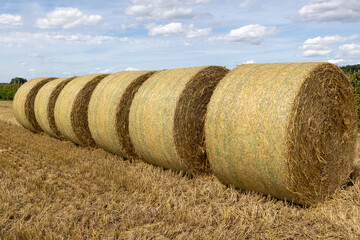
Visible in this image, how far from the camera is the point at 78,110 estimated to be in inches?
337

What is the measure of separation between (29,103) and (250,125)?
9103 mm

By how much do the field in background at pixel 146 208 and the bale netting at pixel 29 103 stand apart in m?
5.19

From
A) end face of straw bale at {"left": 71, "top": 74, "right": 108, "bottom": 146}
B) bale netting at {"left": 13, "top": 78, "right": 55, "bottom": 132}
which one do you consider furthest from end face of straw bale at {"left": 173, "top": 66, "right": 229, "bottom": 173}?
bale netting at {"left": 13, "top": 78, "right": 55, "bottom": 132}

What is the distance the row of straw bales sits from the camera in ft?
14.6

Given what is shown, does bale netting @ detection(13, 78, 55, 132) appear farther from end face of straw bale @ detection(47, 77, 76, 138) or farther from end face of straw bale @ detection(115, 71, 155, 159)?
end face of straw bale @ detection(115, 71, 155, 159)

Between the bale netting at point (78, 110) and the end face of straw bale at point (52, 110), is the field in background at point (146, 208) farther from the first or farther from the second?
the end face of straw bale at point (52, 110)

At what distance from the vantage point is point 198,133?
596cm

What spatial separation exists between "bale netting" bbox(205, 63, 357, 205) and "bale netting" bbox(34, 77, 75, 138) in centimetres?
634

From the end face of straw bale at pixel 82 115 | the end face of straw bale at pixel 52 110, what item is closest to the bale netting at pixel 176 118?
the end face of straw bale at pixel 82 115

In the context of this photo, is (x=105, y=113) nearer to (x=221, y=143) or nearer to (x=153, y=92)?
(x=153, y=92)

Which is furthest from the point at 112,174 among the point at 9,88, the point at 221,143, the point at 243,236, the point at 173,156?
the point at 9,88

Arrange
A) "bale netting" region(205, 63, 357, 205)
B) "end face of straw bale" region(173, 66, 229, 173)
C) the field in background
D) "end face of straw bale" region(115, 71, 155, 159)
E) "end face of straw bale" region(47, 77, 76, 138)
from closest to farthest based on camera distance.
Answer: the field in background
"bale netting" region(205, 63, 357, 205)
"end face of straw bale" region(173, 66, 229, 173)
"end face of straw bale" region(115, 71, 155, 159)
"end face of straw bale" region(47, 77, 76, 138)

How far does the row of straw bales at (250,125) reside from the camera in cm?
446

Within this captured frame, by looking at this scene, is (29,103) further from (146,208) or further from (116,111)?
(146,208)
